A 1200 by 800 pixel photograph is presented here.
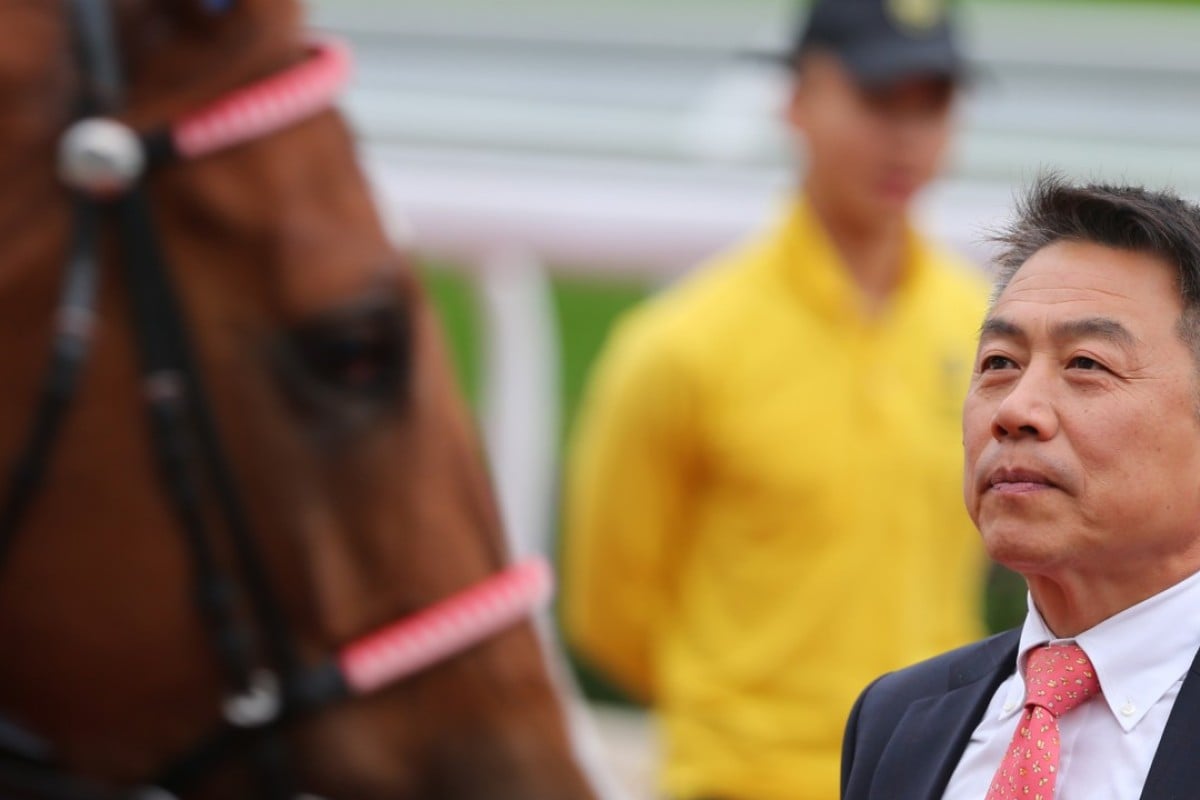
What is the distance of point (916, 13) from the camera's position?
13.5 ft

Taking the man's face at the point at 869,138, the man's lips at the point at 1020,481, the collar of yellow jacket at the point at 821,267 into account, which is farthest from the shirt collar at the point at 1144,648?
the man's face at the point at 869,138

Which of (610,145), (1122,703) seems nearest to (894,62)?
(1122,703)

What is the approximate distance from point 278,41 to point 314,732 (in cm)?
89

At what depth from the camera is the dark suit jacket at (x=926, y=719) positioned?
4.82ft

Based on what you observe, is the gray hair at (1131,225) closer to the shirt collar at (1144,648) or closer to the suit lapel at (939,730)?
the shirt collar at (1144,648)

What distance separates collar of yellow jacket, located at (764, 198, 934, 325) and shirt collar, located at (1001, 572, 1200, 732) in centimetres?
234

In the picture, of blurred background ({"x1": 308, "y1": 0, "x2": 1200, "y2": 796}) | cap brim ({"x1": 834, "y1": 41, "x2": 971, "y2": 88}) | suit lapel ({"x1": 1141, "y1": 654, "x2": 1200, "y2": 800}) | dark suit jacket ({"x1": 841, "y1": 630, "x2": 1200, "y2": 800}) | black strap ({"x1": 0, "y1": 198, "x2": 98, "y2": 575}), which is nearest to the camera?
suit lapel ({"x1": 1141, "y1": 654, "x2": 1200, "y2": 800})

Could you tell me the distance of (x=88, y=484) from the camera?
7.90ft

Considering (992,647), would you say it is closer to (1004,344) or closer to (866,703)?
(866,703)

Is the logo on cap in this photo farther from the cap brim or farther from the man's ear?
the man's ear

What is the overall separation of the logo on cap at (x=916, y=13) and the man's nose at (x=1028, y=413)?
106 inches

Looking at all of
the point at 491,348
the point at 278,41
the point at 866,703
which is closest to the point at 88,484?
the point at 278,41

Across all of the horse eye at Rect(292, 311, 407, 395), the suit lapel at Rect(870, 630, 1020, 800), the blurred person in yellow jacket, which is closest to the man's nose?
the suit lapel at Rect(870, 630, 1020, 800)

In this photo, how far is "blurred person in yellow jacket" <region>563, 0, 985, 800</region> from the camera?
3.59 metres
